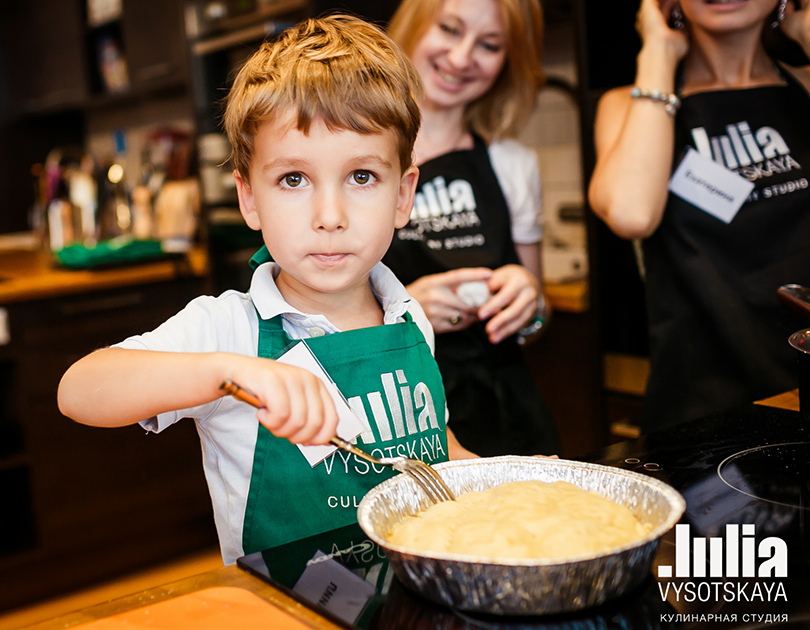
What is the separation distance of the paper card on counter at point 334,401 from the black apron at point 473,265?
638mm

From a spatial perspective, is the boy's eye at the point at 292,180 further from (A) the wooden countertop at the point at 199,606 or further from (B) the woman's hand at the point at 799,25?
(B) the woman's hand at the point at 799,25

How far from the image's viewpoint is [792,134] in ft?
4.67

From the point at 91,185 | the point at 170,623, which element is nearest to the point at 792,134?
the point at 170,623

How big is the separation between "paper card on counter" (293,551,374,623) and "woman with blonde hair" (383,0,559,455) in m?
0.81

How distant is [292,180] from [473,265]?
77 centimetres

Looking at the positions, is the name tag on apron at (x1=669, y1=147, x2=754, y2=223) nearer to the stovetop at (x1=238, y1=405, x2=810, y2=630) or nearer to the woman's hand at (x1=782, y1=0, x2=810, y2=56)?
the woman's hand at (x1=782, y1=0, x2=810, y2=56)

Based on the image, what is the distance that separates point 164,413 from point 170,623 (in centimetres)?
25

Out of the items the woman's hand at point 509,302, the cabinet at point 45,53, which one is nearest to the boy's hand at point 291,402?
the woman's hand at point 509,302

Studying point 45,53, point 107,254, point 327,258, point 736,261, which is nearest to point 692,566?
point 327,258

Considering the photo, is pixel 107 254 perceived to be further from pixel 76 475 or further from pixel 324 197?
pixel 324 197

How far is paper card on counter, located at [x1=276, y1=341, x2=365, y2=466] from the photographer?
831mm

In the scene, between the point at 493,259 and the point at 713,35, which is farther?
the point at 493,259

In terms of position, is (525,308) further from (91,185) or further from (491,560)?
(91,185)

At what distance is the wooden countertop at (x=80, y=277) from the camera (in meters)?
2.40
